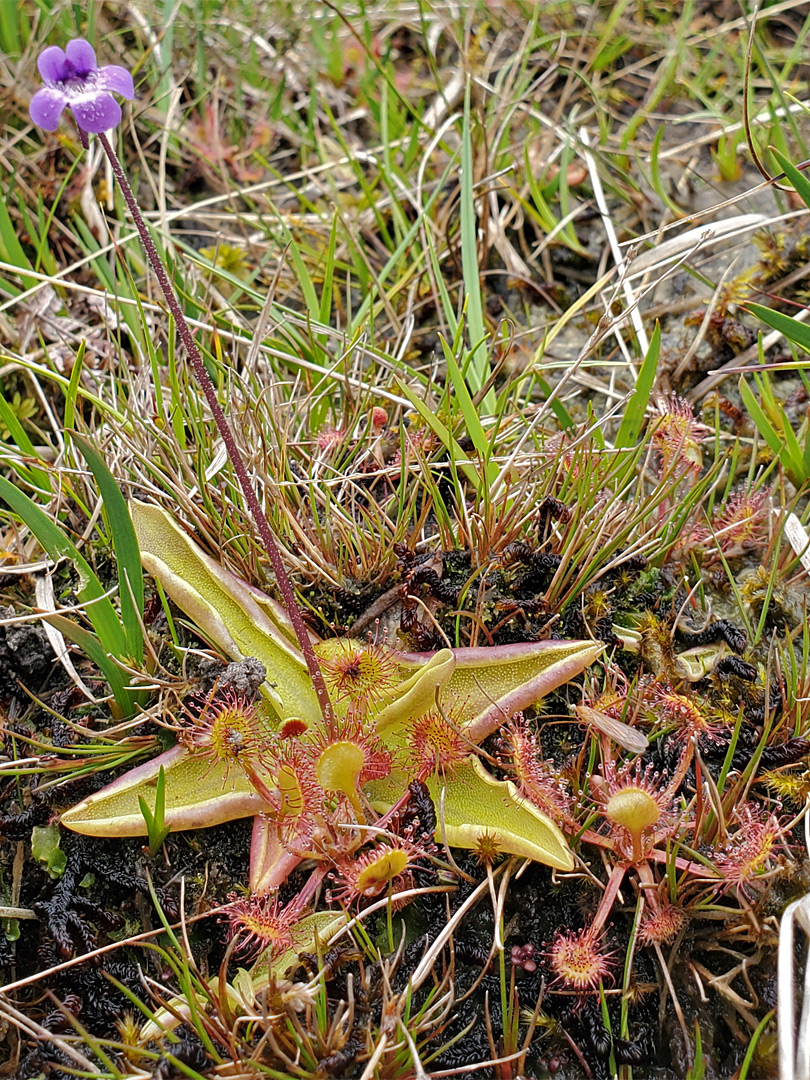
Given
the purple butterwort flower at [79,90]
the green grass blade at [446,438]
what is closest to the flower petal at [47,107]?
the purple butterwort flower at [79,90]

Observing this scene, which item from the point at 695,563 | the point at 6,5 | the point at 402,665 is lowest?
the point at 695,563

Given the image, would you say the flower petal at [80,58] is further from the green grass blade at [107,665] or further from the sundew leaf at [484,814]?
the sundew leaf at [484,814]

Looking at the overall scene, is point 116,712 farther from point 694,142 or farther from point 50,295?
point 694,142

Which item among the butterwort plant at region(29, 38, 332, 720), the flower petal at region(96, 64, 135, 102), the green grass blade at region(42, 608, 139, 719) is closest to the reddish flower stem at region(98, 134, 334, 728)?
the butterwort plant at region(29, 38, 332, 720)

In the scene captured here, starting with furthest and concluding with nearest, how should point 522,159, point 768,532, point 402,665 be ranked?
point 522,159
point 768,532
point 402,665

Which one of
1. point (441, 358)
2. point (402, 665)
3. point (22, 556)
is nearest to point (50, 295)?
point (22, 556)

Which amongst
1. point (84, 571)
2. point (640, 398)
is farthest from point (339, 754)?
point (640, 398)
